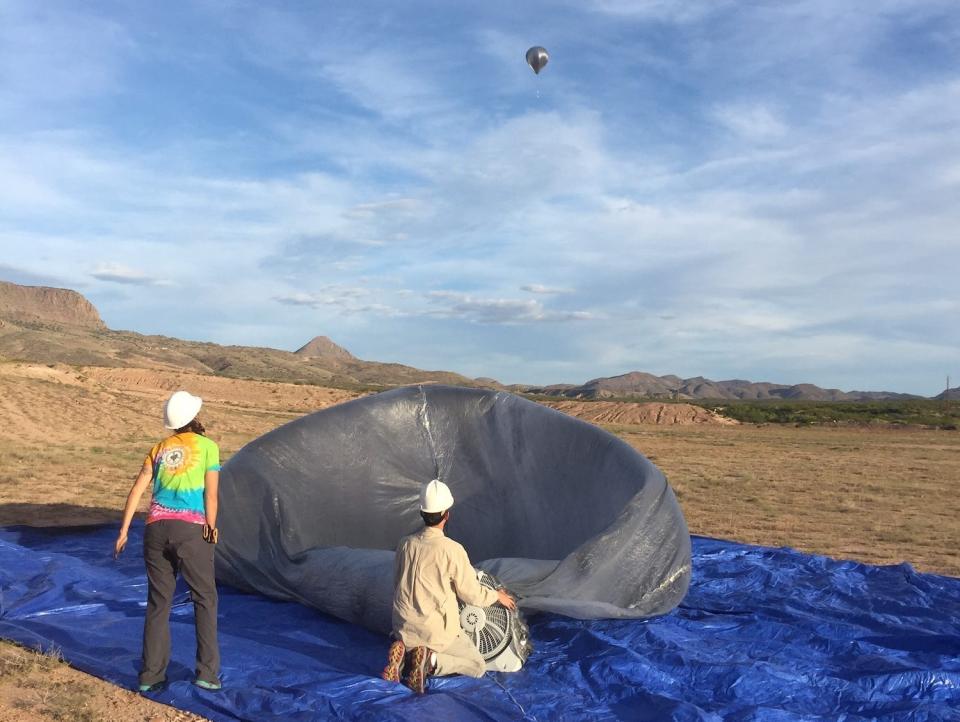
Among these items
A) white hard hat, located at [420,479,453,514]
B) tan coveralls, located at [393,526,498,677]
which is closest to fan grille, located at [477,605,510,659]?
tan coveralls, located at [393,526,498,677]

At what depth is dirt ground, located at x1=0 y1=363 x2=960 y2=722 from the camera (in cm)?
436

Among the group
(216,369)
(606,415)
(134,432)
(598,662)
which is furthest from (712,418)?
(216,369)

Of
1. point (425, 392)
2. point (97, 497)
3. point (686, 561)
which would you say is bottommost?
point (97, 497)

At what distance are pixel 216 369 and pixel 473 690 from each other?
81494 millimetres

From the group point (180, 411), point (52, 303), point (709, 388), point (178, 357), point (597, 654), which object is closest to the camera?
point (180, 411)

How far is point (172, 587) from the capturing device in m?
4.12

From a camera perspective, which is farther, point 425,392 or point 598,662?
point 425,392

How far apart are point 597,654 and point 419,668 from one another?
3.53ft

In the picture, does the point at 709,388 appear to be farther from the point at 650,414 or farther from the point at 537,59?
the point at 537,59

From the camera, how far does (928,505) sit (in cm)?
1239

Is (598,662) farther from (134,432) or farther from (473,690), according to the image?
(134,432)

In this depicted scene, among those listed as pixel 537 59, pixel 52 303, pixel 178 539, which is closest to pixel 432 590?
pixel 178 539

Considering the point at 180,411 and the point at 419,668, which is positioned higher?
the point at 180,411

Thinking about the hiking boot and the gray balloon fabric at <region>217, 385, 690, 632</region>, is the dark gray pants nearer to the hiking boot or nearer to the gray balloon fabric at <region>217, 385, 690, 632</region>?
the hiking boot
